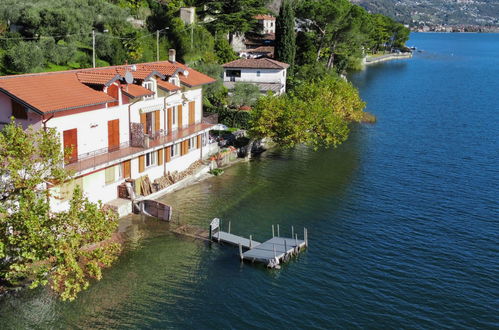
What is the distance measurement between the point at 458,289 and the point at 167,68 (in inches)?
1301

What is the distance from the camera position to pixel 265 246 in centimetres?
3875

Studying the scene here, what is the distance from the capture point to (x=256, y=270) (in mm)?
36281

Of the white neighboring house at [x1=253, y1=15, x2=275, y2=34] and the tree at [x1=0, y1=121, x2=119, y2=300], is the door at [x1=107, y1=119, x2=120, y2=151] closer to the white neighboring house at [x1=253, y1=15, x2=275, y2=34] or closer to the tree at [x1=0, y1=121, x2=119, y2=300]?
the tree at [x1=0, y1=121, x2=119, y2=300]

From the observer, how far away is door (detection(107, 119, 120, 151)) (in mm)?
43500

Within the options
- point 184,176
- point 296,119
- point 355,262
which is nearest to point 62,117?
point 184,176

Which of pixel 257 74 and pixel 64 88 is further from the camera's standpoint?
pixel 257 74

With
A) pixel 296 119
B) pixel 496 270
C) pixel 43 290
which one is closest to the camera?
pixel 43 290

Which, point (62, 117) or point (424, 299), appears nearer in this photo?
point (424, 299)

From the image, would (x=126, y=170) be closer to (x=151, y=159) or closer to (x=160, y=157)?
(x=151, y=159)

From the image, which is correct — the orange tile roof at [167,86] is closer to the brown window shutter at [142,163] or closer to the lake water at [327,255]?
the brown window shutter at [142,163]

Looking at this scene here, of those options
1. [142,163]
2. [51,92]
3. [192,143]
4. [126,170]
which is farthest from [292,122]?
[51,92]

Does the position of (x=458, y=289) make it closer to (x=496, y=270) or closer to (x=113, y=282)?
(x=496, y=270)

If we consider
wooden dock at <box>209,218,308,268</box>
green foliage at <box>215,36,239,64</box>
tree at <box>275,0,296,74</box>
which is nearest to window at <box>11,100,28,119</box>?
wooden dock at <box>209,218,308,268</box>

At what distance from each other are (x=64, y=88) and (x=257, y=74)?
4780 cm
